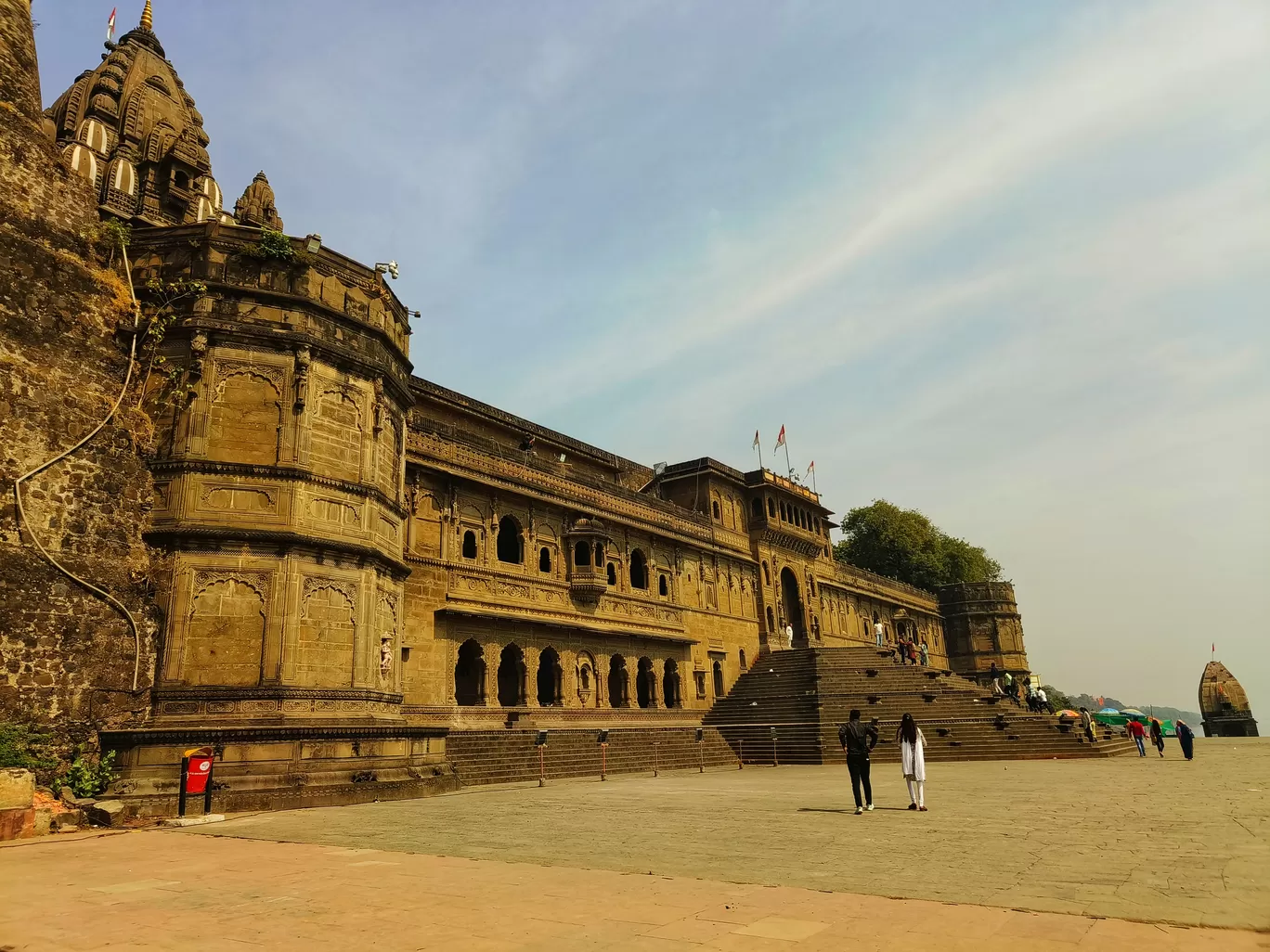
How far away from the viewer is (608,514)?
2936 centimetres

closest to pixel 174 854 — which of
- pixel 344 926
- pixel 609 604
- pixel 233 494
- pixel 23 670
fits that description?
pixel 344 926

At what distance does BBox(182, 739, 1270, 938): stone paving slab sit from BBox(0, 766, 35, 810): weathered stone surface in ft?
7.13

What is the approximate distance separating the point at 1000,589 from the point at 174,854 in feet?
209

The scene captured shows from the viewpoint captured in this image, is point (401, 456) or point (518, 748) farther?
point (518, 748)

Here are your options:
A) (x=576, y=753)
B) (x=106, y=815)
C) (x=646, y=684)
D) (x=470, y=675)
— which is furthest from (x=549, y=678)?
(x=106, y=815)

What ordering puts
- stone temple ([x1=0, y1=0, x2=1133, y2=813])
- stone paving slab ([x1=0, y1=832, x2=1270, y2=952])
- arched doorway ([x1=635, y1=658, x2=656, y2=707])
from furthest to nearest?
1. arched doorway ([x1=635, y1=658, x2=656, y2=707])
2. stone temple ([x1=0, y1=0, x2=1133, y2=813])
3. stone paving slab ([x1=0, y1=832, x2=1270, y2=952])

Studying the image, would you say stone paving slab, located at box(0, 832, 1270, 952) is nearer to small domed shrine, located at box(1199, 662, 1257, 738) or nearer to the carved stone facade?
the carved stone facade

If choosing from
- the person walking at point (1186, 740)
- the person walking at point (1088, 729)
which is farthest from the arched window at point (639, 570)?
the person walking at point (1186, 740)

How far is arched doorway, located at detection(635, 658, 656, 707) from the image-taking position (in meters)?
30.1

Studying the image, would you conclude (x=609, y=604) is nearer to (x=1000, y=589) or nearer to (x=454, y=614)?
(x=454, y=614)

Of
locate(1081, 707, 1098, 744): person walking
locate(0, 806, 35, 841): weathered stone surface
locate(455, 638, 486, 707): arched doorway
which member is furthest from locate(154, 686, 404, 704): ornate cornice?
locate(1081, 707, 1098, 744): person walking

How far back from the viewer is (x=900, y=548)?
65250 mm

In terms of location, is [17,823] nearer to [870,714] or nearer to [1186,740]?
[870,714]

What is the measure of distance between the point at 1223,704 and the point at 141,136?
5332 cm
